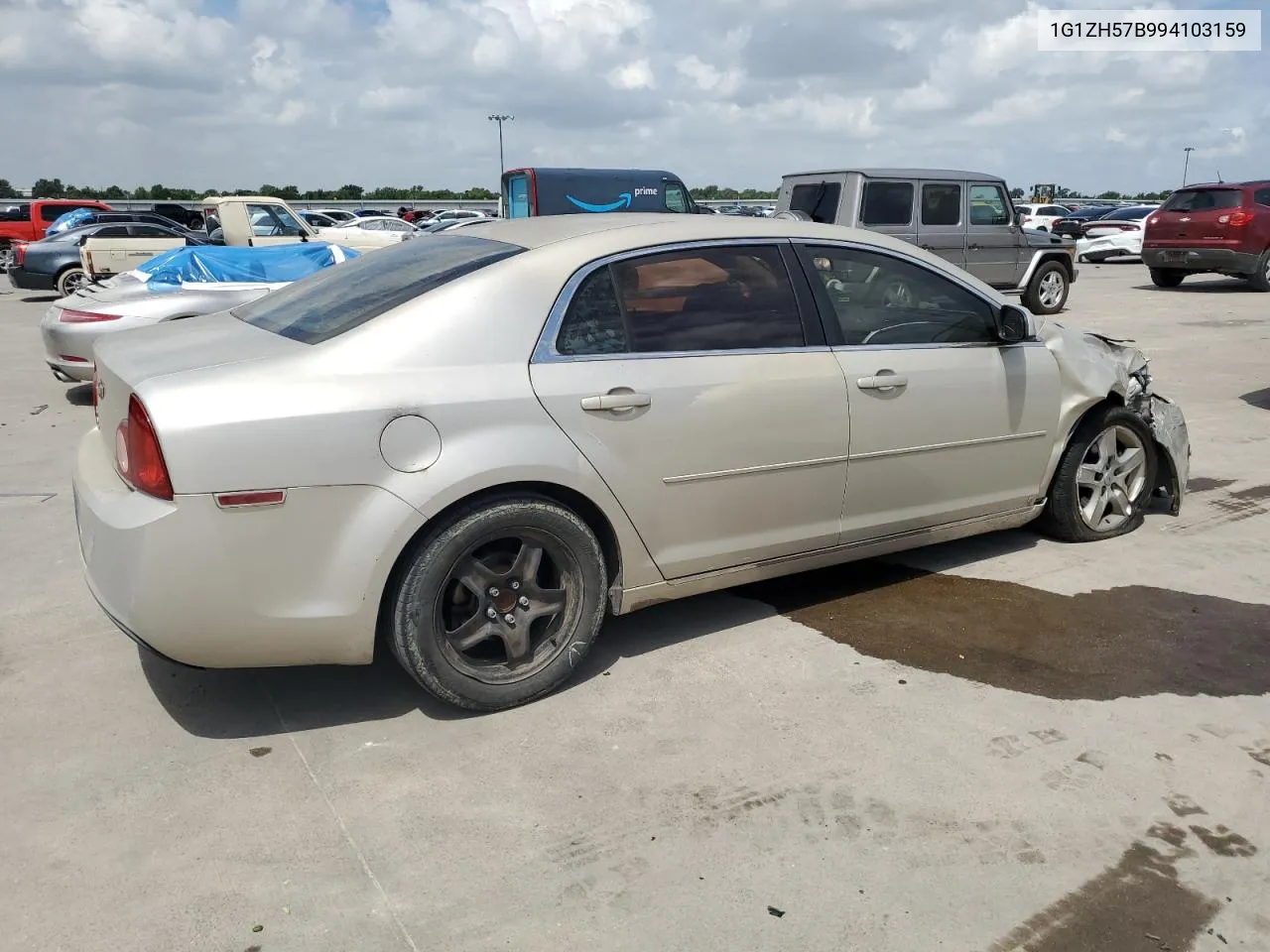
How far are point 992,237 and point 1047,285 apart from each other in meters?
1.58

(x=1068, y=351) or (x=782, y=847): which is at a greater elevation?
(x=1068, y=351)

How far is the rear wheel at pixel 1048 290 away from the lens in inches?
569

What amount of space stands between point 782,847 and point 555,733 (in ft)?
2.89

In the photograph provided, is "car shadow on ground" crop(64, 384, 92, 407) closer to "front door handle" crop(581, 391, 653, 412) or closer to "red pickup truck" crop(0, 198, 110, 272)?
"front door handle" crop(581, 391, 653, 412)

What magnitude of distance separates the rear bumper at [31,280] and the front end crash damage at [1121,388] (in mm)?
17421

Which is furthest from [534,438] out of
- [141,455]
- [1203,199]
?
[1203,199]

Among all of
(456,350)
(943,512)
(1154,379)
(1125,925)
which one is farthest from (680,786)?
(1154,379)

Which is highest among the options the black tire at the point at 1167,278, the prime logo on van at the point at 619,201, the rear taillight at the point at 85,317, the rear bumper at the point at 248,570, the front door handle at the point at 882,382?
the prime logo on van at the point at 619,201

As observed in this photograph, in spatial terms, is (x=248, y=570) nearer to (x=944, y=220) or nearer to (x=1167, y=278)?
(x=944, y=220)

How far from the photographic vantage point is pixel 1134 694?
3.52 m

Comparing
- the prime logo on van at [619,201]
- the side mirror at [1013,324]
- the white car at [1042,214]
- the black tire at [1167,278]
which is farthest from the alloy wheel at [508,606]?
the white car at [1042,214]

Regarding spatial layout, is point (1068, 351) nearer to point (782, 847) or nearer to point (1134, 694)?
point (1134, 694)

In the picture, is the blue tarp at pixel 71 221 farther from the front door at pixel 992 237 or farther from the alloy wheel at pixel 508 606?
the alloy wheel at pixel 508 606

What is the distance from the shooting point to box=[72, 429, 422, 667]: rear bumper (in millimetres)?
2908
